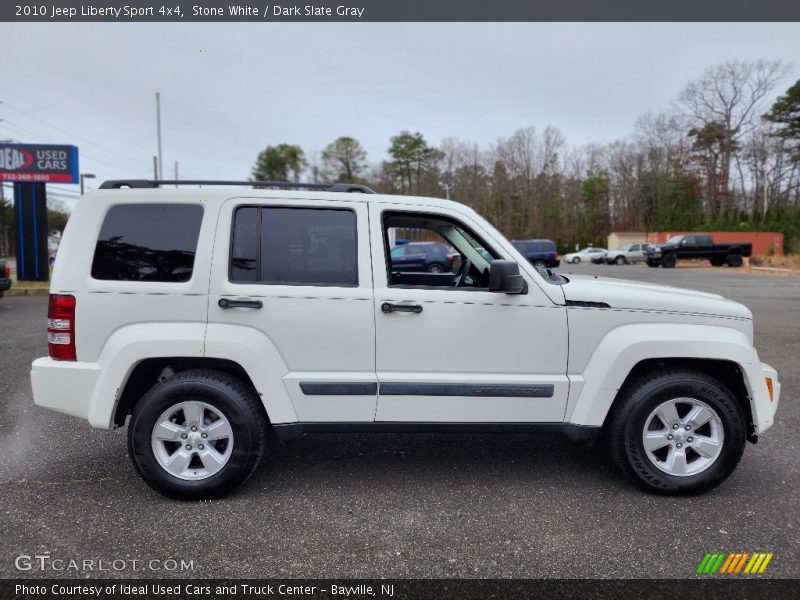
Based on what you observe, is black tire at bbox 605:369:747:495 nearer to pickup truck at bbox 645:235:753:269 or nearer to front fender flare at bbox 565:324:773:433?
front fender flare at bbox 565:324:773:433

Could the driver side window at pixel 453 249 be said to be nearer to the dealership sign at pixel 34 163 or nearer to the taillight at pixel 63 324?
the taillight at pixel 63 324

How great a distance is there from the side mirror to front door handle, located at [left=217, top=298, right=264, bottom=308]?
1.43 m

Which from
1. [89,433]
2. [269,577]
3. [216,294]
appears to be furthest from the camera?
[89,433]

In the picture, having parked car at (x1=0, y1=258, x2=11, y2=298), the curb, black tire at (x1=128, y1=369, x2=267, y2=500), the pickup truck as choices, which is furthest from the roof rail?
the pickup truck

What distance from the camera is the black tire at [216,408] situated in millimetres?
3127

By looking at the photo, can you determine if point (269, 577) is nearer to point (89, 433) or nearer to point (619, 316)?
point (619, 316)

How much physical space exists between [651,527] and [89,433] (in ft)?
14.3

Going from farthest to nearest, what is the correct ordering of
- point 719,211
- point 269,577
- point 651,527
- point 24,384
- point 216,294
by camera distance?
1. point 719,211
2. point 24,384
3. point 216,294
4. point 651,527
5. point 269,577

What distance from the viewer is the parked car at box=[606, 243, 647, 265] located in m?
40.9

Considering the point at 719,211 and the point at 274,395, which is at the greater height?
the point at 719,211

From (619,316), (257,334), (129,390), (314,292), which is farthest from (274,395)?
(619,316)

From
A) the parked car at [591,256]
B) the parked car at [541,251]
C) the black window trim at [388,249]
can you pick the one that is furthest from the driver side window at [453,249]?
the parked car at [591,256]

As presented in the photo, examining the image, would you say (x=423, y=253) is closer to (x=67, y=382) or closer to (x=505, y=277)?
(x=505, y=277)

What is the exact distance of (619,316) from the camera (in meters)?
3.28
